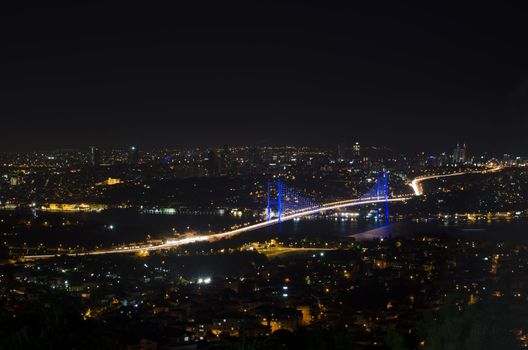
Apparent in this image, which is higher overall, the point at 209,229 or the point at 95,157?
A: the point at 95,157

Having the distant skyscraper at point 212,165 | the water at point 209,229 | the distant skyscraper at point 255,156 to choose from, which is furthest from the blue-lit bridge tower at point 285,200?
the distant skyscraper at point 255,156

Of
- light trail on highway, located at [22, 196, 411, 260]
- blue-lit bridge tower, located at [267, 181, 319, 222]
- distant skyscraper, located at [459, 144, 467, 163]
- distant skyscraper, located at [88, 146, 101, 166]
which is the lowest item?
light trail on highway, located at [22, 196, 411, 260]

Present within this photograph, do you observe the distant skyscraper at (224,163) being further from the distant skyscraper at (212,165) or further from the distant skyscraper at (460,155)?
the distant skyscraper at (460,155)

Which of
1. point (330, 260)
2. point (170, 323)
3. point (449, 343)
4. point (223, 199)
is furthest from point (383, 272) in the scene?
point (223, 199)

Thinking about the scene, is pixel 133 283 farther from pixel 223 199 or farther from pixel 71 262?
pixel 223 199

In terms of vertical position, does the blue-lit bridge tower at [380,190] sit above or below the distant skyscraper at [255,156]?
below

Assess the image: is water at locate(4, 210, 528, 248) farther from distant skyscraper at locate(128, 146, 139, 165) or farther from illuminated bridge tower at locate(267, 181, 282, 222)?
distant skyscraper at locate(128, 146, 139, 165)

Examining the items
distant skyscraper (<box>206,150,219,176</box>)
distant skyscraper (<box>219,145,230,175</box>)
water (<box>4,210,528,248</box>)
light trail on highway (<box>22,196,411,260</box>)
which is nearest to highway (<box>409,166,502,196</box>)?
light trail on highway (<box>22,196,411,260</box>)

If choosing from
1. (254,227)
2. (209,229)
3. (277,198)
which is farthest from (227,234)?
(277,198)

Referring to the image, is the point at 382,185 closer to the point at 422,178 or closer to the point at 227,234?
the point at 422,178

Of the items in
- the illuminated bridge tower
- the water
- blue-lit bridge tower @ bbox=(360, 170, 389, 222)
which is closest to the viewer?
the water

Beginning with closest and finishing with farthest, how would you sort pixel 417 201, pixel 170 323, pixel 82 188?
pixel 170 323 < pixel 417 201 < pixel 82 188
